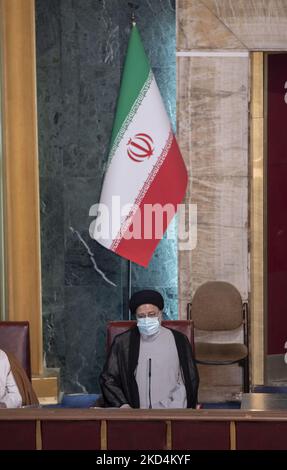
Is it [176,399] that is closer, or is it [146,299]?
[176,399]

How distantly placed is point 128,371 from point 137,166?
1.92 m

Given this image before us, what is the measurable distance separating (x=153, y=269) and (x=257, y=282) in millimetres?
743

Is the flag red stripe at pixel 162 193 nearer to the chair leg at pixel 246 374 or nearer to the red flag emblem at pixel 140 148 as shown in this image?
the red flag emblem at pixel 140 148

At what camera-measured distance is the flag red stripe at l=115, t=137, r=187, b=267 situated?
21.5 feet

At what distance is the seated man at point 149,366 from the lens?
4969mm

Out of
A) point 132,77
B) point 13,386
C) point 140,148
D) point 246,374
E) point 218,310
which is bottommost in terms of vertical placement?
point 246,374

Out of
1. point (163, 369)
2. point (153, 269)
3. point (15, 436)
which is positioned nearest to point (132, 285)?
point (153, 269)

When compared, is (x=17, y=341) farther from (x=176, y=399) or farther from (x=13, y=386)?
(x=176, y=399)

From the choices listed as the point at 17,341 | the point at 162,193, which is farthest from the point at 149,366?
the point at 162,193

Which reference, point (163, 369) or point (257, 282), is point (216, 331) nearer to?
point (257, 282)

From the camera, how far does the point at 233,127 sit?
6734 mm

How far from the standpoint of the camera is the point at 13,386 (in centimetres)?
472

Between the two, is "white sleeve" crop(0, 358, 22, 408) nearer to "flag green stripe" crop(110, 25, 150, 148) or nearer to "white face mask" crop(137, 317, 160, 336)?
"white face mask" crop(137, 317, 160, 336)
